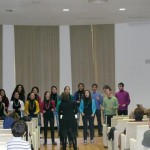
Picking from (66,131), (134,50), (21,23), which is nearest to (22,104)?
(66,131)

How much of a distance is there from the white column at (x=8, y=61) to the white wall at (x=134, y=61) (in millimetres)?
3957

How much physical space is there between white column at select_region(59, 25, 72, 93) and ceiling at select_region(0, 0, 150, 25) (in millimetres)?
818

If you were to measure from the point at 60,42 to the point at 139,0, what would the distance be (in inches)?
205

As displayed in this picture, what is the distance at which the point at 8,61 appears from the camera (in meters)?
16.0

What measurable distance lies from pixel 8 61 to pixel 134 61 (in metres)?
4.79

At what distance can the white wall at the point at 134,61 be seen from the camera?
52.9ft

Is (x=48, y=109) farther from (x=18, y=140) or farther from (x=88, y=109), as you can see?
(x=18, y=140)

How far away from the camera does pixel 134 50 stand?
635 inches

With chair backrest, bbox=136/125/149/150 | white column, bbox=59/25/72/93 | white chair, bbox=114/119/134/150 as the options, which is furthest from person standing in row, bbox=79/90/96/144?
chair backrest, bbox=136/125/149/150

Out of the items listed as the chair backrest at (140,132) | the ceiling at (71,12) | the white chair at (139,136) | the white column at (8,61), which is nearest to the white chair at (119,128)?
the white chair at (139,136)

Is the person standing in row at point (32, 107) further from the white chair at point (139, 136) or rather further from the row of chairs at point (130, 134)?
the white chair at point (139, 136)

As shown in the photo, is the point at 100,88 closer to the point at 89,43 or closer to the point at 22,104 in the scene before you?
the point at 89,43

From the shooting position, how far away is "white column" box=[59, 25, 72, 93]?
53.4 feet

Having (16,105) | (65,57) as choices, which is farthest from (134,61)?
(16,105)
